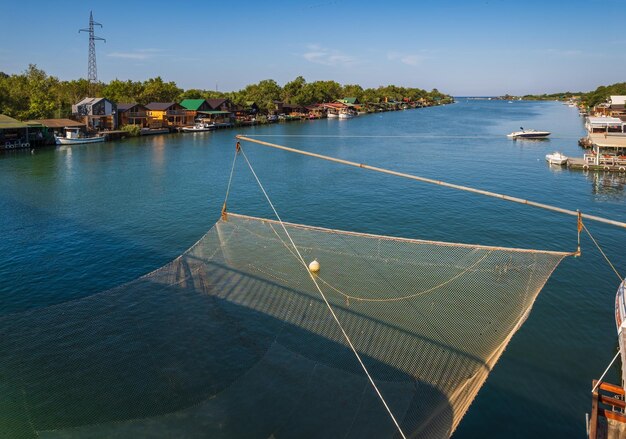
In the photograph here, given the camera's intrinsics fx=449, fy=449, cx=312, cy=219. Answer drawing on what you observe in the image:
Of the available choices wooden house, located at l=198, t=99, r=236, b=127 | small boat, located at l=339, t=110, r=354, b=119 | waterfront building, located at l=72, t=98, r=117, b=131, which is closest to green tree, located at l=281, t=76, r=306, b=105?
small boat, located at l=339, t=110, r=354, b=119

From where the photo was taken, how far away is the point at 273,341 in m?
8.80

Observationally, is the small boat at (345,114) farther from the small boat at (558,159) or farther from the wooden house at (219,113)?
the small boat at (558,159)

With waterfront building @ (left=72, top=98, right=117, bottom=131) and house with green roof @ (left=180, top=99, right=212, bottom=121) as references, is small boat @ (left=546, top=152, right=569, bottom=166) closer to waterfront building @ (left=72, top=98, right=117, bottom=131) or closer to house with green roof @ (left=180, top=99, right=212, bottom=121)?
waterfront building @ (left=72, top=98, right=117, bottom=131)

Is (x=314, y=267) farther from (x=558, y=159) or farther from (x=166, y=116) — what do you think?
(x=166, y=116)

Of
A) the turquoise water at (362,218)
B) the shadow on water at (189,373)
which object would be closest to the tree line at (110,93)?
the turquoise water at (362,218)

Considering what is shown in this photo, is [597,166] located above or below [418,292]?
above

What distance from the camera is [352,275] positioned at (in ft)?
34.4

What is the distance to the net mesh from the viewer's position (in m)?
6.58

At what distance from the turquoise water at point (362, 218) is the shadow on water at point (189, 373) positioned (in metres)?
2.18

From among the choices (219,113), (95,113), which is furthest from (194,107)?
(95,113)

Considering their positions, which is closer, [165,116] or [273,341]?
[273,341]

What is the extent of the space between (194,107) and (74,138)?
76.6 feet

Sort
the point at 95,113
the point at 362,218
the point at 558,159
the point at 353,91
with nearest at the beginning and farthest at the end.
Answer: the point at 362,218 < the point at 558,159 < the point at 95,113 < the point at 353,91

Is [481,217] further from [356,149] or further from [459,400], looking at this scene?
[356,149]
